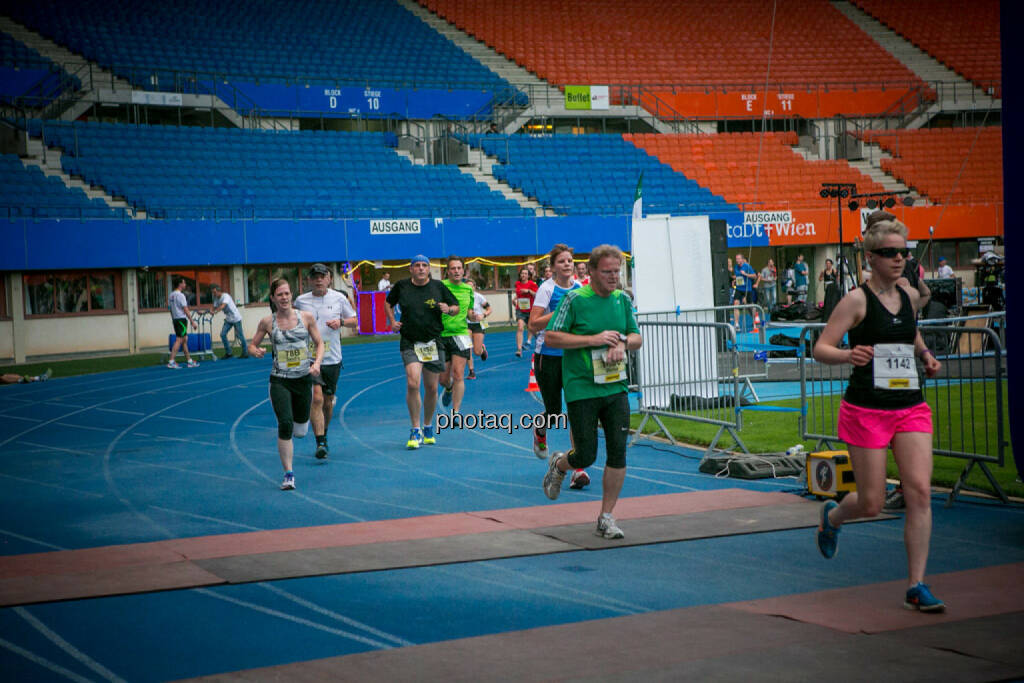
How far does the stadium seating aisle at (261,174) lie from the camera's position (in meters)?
31.5

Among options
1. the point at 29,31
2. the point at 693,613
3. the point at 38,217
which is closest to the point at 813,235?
the point at 38,217

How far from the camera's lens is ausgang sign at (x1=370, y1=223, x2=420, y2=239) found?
33.3 metres

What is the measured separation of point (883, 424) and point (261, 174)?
30451mm

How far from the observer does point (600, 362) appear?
7.35m

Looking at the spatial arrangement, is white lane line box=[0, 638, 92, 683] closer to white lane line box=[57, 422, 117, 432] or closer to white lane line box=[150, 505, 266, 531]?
white lane line box=[150, 505, 266, 531]

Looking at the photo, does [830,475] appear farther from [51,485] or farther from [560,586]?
[51,485]

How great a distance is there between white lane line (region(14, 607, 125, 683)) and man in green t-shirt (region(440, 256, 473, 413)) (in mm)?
7089

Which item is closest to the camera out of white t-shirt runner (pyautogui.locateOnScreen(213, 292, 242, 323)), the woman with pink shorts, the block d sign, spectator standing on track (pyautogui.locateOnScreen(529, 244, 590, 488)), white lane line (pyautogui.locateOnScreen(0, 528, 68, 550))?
the woman with pink shorts

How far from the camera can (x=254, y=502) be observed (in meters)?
9.34

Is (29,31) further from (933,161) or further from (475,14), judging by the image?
(933,161)

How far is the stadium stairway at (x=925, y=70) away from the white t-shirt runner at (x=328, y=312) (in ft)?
130

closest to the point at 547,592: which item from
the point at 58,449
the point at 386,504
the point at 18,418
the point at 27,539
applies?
the point at 386,504

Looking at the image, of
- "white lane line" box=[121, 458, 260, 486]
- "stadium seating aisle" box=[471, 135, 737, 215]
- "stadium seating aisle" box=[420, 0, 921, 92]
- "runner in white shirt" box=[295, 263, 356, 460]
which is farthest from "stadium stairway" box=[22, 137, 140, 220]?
"runner in white shirt" box=[295, 263, 356, 460]

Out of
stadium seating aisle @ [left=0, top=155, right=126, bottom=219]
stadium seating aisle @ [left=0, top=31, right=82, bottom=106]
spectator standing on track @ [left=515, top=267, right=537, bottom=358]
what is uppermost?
stadium seating aisle @ [left=0, top=31, right=82, bottom=106]
